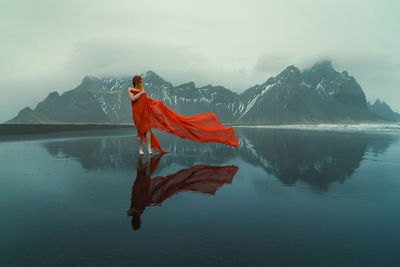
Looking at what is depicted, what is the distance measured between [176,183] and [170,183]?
12 centimetres

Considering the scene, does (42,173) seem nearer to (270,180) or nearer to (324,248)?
(270,180)

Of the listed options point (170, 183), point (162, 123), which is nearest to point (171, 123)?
point (162, 123)

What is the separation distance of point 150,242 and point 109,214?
3.31 ft

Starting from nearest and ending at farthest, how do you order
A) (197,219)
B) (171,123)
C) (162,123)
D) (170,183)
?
(197,219), (170,183), (162,123), (171,123)

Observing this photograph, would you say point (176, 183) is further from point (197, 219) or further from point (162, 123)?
point (162, 123)

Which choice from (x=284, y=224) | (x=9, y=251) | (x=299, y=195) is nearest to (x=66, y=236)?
(x=9, y=251)

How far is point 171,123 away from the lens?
32.1 ft

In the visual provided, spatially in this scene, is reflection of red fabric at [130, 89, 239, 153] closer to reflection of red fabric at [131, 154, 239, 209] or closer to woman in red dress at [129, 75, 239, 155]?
woman in red dress at [129, 75, 239, 155]

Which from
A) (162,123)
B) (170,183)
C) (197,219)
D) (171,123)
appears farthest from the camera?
(171,123)

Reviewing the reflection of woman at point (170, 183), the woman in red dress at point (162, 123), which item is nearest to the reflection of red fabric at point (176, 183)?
the reflection of woman at point (170, 183)

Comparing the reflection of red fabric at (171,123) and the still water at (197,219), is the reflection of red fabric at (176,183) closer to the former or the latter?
the still water at (197,219)

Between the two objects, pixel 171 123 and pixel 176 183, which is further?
pixel 171 123

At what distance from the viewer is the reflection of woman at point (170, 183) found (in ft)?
11.7

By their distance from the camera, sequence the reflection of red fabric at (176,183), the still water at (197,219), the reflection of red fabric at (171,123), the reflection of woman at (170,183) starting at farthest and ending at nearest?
the reflection of red fabric at (171,123) < the reflection of red fabric at (176,183) < the reflection of woman at (170,183) < the still water at (197,219)
